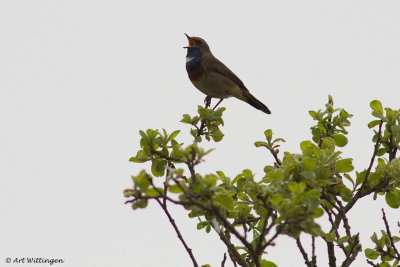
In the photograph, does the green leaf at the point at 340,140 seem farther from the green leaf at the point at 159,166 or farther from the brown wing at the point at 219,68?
the brown wing at the point at 219,68

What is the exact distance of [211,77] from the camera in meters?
7.93

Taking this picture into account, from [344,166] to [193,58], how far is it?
17.1 feet

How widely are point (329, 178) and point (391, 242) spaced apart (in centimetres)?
84

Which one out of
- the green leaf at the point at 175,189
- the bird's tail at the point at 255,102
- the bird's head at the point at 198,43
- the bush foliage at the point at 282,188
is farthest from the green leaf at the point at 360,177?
the bird's head at the point at 198,43

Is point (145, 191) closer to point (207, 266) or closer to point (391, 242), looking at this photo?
point (207, 266)

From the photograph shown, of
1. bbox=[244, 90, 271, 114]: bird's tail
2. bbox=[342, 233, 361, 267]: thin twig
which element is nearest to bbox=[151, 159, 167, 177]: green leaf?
bbox=[342, 233, 361, 267]: thin twig

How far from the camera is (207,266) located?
3.76 m

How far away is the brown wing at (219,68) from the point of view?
8134 millimetres

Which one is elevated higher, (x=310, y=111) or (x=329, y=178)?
(x=310, y=111)

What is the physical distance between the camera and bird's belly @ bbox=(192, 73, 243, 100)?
311 inches

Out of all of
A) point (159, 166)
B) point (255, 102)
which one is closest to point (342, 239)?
point (159, 166)

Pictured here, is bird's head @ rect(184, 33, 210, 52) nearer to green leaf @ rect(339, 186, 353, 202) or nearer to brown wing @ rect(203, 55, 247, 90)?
brown wing @ rect(203, 55, 247, 90)

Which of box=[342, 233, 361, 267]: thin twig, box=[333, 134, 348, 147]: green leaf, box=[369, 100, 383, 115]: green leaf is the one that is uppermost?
box=[369, 100, 383, 115]: green leaf

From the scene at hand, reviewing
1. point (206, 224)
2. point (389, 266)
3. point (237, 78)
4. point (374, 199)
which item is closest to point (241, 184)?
point (206, 224)
